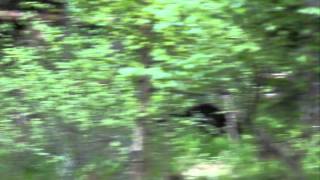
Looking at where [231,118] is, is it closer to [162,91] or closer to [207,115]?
[162,91]

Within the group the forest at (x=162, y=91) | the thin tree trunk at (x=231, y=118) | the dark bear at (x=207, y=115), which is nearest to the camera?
the forest at (x=162, y=91)

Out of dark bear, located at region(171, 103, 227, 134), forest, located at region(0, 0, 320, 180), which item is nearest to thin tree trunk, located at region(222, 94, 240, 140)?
forest, located at region(0, 0, 320, 180)

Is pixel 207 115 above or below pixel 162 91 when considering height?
below

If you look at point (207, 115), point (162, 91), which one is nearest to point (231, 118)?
point (162, 91)

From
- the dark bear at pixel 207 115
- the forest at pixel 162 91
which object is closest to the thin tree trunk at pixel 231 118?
the forest at pixel 162 91

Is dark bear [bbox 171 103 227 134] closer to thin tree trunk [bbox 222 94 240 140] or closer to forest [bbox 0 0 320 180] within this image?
forest [bbox 0 0 320 180]

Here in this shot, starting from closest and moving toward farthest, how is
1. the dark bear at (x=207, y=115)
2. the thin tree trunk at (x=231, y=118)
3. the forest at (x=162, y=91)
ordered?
the forest at (x=162, y=91) < the thin tree trunk at (x=231, y=118) < the dark bear at (x=207, y=115)

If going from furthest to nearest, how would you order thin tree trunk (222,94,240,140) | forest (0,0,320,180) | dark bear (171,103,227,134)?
1. dark bear (171,103,227,134)
2. thin tree trunk (222,94,240,140)
3. forest (0,0,320,180)

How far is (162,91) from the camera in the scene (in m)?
5.43

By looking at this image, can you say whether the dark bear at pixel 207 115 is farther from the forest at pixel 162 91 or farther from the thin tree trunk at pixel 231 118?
the thin tree trunk at pixel 231 118

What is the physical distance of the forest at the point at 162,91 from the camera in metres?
4.60

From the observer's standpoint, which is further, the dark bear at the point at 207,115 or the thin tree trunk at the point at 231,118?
the dark bear at the point at 207,115

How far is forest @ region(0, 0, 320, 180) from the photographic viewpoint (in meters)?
4.60

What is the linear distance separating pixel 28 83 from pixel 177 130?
153cm
